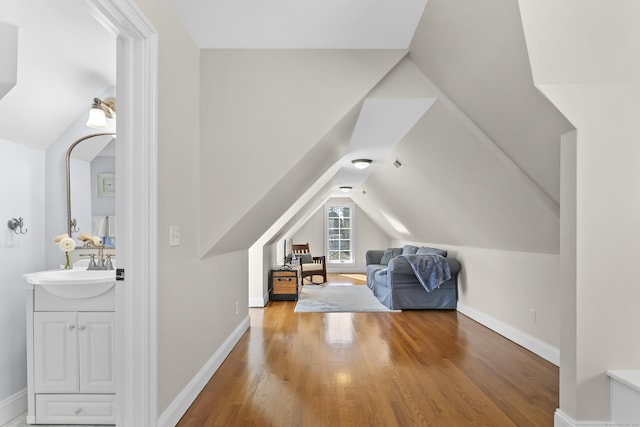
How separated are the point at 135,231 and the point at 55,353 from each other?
0.98 metres

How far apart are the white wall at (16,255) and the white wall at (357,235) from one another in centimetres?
868

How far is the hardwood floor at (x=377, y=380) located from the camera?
240 cm

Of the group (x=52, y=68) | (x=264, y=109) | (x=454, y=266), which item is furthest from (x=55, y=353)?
(x=454, y=266)

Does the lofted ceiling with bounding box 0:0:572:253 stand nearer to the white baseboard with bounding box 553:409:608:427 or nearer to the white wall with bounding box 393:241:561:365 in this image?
the white wall with bounding box 393:241:561:365

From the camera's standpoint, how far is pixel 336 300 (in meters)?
6.54

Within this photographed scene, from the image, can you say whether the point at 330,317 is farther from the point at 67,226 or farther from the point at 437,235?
the point at 67,226

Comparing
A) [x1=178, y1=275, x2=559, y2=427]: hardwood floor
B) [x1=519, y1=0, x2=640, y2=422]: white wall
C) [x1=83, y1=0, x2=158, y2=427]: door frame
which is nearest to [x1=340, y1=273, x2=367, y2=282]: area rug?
[x1=178, y1=275, x2=559, y2=427]: hardwood floor

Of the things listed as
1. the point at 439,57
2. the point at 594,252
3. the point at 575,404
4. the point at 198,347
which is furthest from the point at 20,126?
the point at 575,404

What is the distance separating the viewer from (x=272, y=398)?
105 inches

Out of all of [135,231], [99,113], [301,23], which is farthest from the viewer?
[99,113]

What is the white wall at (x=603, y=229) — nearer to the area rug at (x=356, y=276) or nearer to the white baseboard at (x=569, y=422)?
the white baseboard at (x=569, y=422)

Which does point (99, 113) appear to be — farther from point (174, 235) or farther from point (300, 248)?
point (300, 248)

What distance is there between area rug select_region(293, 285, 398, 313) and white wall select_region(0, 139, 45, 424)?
3.59m

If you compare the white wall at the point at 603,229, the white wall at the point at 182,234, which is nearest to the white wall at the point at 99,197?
the white wall at the point at 182,234
